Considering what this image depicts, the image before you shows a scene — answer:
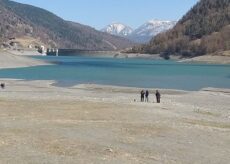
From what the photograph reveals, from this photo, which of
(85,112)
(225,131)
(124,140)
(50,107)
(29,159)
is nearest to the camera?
(29,159)

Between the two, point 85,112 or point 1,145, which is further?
point 85,112

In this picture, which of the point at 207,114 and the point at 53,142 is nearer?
the point at 53,142

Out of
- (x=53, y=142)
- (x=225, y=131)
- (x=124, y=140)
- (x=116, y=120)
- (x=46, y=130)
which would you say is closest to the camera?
(x=53, y=142)

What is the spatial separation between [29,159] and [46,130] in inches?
320

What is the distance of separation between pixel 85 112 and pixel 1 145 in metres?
17.7

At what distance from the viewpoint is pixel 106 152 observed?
A: 77.3 feet

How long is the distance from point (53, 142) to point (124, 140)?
3.81 m

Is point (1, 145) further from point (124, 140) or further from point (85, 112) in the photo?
point (85, 112)

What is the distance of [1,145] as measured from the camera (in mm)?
24000

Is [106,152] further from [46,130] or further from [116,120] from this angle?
[116,120]

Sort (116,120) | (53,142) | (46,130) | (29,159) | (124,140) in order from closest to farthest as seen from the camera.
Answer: (29,159) < (53,142) < (124,140) < (46,130) < (116,120)

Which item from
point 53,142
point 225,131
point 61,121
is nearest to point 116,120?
point 61,121

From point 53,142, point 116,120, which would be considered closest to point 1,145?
point 53,142

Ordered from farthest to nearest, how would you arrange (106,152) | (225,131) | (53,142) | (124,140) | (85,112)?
(85,112), (225,131), (124,140), (53,142), (106,152)
